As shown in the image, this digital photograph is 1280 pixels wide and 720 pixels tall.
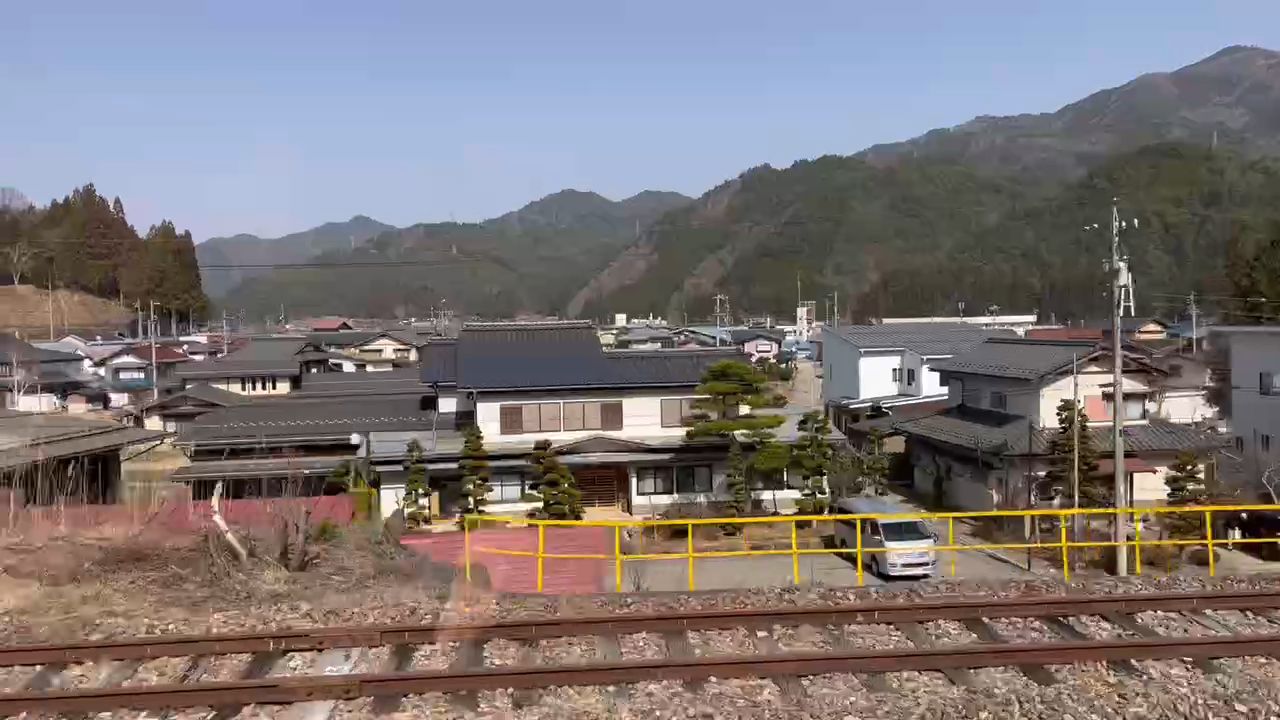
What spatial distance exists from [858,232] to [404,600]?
4965 inches

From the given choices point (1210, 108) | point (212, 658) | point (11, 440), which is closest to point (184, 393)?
point (11, 440)

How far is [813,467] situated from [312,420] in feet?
46.4

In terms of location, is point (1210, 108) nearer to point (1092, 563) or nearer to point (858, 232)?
point (858, 232)

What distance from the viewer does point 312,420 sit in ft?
83.3

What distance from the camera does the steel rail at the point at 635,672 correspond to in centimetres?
634

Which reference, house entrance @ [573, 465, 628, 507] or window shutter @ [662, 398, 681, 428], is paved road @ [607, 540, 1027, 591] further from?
window shutter @ [662, 398, 681, 428]

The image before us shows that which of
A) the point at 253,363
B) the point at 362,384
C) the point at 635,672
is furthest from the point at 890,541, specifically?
the point at 253,363

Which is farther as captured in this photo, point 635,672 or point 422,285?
point 422,285

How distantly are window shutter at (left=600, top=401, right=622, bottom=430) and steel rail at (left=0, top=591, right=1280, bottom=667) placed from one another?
1331 centimetres

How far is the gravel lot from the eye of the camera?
624 centimetres

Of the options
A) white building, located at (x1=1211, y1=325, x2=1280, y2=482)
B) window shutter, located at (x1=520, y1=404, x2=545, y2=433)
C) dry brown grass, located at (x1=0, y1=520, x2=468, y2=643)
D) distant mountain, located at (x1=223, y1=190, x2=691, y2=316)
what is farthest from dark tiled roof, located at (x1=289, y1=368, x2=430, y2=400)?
distant mountain, located at (x1=223, y1=190, x2=691, y2=316)

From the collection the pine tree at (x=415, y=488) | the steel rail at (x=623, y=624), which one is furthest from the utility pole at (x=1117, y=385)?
the pine tree at (x=415, y=488)

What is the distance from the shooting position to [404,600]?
842cm

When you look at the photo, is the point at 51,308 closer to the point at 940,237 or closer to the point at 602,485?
the point at 602,485
